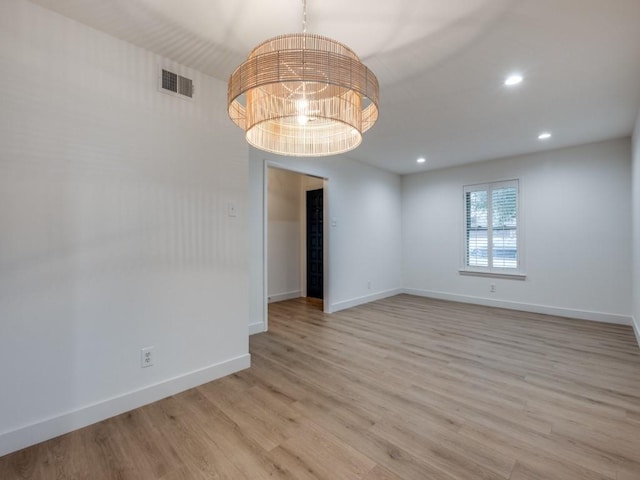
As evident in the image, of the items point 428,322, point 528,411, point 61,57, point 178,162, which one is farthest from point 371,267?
point 61,57

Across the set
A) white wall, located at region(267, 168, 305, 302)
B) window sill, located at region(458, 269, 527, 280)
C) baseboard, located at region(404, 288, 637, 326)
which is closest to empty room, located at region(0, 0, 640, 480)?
baseboard, located at region(404, 288, 637, 326)

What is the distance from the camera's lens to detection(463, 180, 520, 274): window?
5.08 m

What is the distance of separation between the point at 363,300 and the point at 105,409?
162 inches

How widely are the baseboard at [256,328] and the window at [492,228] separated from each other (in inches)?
154

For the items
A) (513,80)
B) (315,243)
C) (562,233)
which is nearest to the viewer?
(513,80)

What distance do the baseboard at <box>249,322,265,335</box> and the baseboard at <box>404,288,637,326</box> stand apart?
3643 mm

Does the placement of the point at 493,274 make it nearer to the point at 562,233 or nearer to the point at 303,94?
the point at 562,233

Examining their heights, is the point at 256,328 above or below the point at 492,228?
below

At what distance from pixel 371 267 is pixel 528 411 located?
3684 mm

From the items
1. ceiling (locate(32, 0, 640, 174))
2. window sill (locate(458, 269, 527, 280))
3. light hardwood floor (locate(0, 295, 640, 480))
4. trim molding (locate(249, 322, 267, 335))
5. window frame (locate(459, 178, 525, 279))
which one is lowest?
light hardwood floor (locate(0, 295, 640, 480))

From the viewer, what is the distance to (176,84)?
2.34m

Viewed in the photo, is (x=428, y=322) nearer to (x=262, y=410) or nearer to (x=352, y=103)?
(x=262, y=410)

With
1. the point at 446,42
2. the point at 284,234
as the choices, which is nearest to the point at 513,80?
the point at 446,42

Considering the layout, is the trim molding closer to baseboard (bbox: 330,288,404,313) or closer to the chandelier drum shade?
baseboard (bbox: 330,288,404,313)
